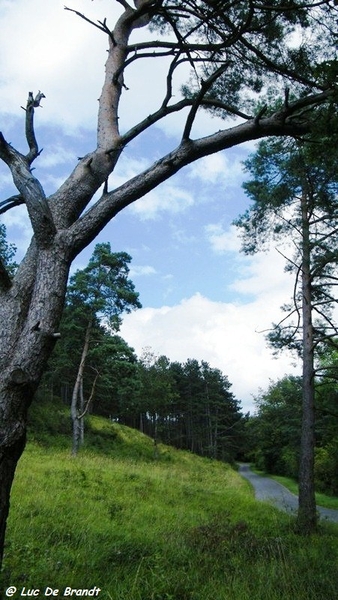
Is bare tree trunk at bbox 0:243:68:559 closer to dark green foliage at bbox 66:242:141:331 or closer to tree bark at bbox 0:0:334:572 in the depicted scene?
tree bark at bbox 0:0:334:572

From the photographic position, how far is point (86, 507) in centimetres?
839

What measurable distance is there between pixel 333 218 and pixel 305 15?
6262mm

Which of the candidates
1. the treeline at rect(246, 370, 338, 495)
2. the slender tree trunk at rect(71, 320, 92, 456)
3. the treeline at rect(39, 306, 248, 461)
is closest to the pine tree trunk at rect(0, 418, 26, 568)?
the treeline at rect(246, 370, 338, 495)

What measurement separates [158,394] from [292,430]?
1117cm

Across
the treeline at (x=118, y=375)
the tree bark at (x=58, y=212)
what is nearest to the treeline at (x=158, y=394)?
the treeline at (x=118, y=375)

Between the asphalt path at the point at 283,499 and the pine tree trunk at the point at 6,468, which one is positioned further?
the asphalt path at the point at 283,499

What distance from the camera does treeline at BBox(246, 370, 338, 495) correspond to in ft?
72.4

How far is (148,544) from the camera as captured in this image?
20.1 feet

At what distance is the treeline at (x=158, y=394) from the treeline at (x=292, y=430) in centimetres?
676

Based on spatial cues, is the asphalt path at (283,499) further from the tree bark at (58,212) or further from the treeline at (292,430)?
the tree bark at (58,212)

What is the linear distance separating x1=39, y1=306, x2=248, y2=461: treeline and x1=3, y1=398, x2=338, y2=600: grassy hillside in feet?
34.2

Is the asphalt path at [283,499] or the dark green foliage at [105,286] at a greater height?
the dark green foliage at [105,286]

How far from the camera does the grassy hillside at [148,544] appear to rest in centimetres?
395

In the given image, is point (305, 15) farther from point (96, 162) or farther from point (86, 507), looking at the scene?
point (86, 507)
